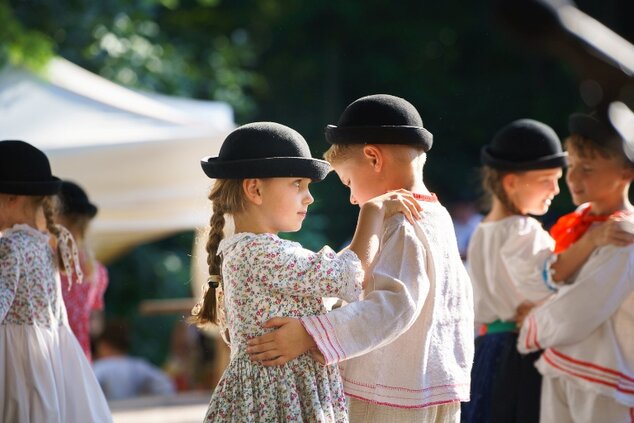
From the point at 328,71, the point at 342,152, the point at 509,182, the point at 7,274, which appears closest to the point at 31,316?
the point at 7,274

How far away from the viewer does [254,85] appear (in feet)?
52.9

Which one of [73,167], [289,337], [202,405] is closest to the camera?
[289,337]

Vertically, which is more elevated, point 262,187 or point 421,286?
point 262,187

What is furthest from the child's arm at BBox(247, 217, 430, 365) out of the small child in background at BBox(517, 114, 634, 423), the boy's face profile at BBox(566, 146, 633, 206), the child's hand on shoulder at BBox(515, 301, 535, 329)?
the child's hand on shoulder at BBox(515, 301, 535, 329)

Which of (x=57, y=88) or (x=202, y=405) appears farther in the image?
(x=202, y=405)

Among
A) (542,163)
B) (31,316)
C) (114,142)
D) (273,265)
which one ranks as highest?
(114,142)

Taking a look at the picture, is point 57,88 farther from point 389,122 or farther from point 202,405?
point 389,122

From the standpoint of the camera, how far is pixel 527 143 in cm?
468

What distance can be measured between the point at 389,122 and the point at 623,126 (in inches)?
74.8

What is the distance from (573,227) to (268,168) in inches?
74.5

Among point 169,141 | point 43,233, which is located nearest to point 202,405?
point 169,141

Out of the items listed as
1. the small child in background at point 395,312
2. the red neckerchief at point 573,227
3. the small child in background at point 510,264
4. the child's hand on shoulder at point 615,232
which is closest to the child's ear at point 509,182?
the small child in background at point 510,264

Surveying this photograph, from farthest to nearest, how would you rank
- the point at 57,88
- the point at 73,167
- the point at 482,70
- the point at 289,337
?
1. the point at 482,70
2. the point at 57,88
3. the point at 73,167
4. the point at 289,337

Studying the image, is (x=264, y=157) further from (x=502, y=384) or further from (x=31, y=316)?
(x=502, y=384)
